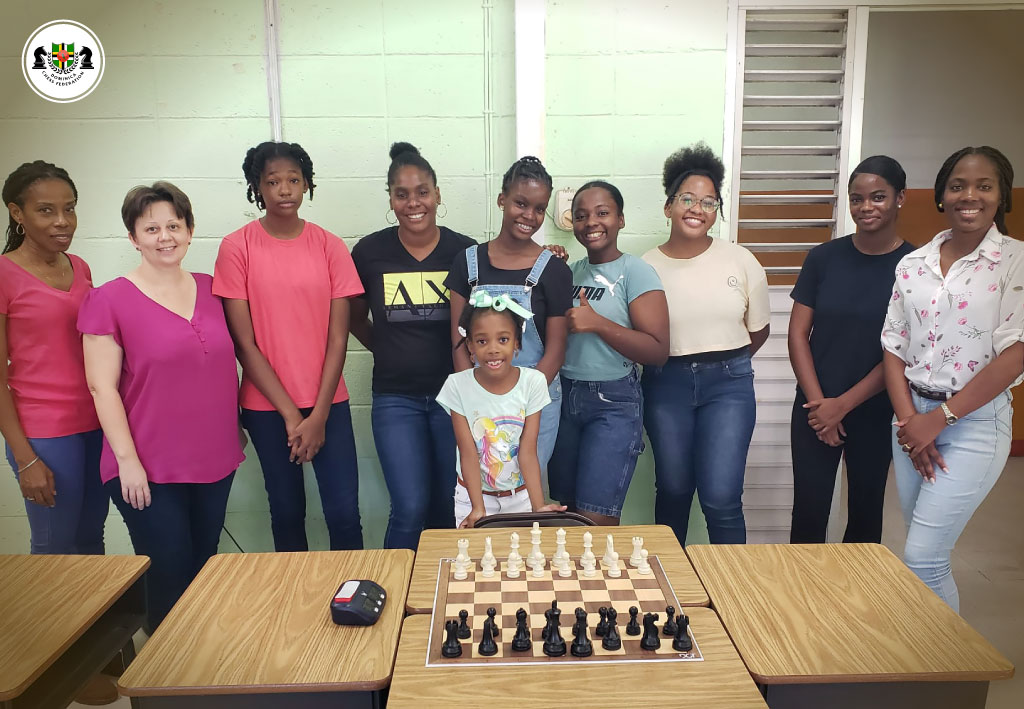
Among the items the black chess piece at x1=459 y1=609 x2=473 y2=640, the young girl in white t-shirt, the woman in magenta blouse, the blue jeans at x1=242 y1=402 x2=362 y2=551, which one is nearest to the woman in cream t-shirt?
the young girl in white t-shirt

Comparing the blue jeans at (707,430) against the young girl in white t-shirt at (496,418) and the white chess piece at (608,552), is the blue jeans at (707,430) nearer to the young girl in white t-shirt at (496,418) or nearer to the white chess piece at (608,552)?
the young girl in white t-shirt at (496,418)

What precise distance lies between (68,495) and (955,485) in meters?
2.62

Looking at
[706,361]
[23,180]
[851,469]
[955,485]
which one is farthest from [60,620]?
[851,469]

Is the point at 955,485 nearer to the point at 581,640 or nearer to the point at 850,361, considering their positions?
the point at 850,361

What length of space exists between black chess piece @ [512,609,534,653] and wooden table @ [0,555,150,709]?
80 centimetres

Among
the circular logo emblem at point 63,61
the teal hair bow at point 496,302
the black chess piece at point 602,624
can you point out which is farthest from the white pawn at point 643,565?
the circular logo emblem at point 63,61

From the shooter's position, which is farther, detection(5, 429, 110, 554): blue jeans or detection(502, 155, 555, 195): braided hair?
detection(502, 155, 555, 195): braided hair

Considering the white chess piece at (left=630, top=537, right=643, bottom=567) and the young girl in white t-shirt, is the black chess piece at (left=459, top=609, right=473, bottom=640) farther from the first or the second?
the young girl in white t-shirt

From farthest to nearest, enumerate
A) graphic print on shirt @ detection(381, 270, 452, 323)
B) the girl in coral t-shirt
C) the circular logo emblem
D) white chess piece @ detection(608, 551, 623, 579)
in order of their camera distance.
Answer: the circular logo emblem < graphic print on shirt @ detection(381, 270, 452, 323) < the girl in coral t-shirt < white chess piece @ detection(608, 551, 623, 579)

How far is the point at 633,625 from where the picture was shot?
120 cm

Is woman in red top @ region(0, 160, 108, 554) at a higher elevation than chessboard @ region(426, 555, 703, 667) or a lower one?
higher

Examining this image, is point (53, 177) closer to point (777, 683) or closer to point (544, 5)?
point (544, 5)

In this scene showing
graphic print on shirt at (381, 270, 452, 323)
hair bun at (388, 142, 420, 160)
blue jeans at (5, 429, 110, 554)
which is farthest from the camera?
hair bun at (388, 142, 420, 160)

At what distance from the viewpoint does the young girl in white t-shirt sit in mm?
1980
